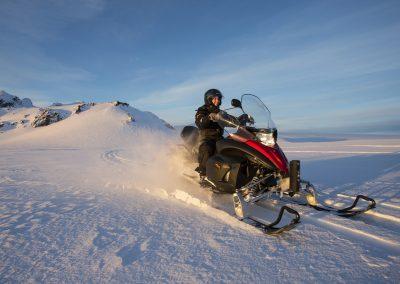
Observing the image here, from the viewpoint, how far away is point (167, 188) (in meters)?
6.46

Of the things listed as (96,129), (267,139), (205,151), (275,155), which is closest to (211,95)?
(205,151)

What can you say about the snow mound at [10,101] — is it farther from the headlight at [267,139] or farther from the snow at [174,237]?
the headlight at [267,139]

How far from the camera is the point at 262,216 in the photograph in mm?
4746

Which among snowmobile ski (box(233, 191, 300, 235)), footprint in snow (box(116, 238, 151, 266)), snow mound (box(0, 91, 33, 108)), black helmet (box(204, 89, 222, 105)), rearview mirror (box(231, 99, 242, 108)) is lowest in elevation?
footprint in snow (box(116, 238, 151, 266))

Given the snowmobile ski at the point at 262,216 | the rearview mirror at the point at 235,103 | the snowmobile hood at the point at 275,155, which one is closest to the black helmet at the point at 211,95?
the rearview mirror at the point at 235,103

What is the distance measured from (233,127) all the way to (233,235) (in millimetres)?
1998

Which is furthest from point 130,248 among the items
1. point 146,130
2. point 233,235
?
point 146,130

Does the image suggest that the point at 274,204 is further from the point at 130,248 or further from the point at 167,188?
the point at 130,248

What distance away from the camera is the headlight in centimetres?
462

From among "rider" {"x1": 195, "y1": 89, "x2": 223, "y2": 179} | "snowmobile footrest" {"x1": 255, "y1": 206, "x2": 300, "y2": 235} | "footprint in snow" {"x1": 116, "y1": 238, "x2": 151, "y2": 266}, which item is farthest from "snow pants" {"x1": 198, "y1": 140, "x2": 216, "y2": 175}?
"footprint in snow" {"x1": 116, "y1": 238, "x2": 151, "y2": 266}

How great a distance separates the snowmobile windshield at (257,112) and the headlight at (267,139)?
1.04ft

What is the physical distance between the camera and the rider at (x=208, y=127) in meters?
5.76

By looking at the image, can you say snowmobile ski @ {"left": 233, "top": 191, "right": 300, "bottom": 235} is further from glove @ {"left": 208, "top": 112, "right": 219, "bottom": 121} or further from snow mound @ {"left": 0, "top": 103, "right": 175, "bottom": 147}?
snow mound @ {"left": 0, "top": 103, "right": 175, "bottom": 147}

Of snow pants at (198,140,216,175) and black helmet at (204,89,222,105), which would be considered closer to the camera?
snow pants at (198,140,216,175)
